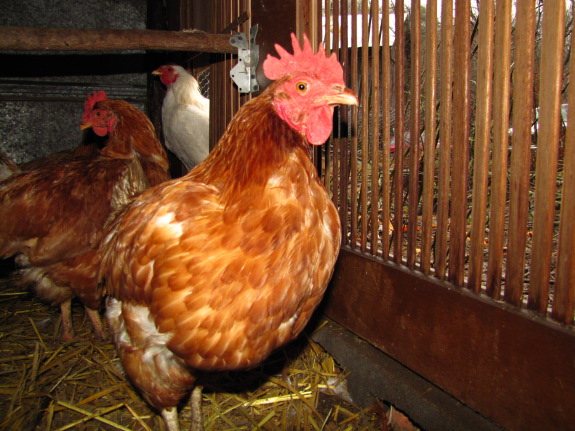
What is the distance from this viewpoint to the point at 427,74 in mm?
1668

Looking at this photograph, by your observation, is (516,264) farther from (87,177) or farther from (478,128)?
(87,177)

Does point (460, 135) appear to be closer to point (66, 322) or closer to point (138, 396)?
point (138, 396)

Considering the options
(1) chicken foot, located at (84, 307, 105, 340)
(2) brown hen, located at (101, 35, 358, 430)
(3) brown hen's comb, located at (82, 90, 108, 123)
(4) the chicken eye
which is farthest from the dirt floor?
(3) brown hen's comb, located at (82, 90, 108, 123)

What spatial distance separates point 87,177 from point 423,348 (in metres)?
2.42

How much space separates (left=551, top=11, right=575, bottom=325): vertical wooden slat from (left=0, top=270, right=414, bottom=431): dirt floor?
1057 millimetres

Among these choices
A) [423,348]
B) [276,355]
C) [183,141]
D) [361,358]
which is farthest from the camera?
[183,141]

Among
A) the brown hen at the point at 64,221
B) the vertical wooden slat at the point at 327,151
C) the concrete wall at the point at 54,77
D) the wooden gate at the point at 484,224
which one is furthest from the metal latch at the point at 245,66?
the concrete wall at the point at 54,77

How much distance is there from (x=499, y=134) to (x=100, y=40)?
2234mm

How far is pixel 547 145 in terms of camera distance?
1.23m

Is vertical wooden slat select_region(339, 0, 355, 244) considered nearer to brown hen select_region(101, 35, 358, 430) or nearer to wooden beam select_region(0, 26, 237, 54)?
brown hen select_region(101, 35, 358, 430)

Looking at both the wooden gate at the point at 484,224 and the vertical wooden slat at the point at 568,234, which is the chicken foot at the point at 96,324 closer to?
the wooden gate at the point at 484,224

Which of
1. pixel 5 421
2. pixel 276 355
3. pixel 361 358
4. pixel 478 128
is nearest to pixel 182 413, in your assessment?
pixel 276 355

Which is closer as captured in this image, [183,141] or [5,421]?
[5,421]

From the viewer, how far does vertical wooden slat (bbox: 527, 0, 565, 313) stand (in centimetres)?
119
